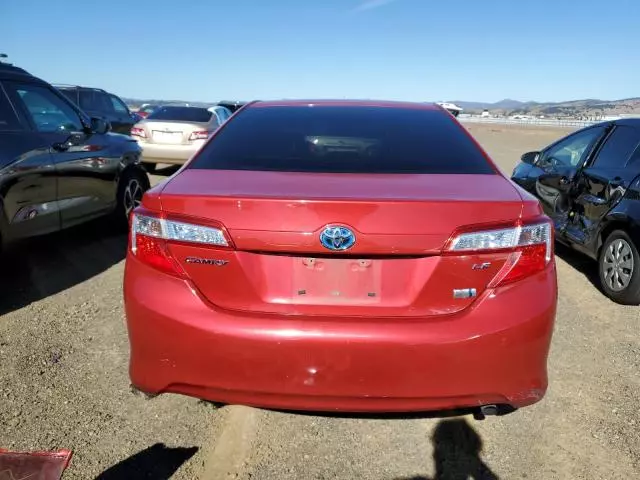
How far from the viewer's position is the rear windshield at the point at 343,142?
2.51 metres

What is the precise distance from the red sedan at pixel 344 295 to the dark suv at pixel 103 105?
13002 millimetres

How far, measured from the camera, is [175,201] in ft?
6.99

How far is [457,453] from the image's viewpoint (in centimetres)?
252

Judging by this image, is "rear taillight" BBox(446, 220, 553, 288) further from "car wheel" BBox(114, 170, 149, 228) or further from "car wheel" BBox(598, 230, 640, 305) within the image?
"car wheel" BBox(114, 170, 149, 228)

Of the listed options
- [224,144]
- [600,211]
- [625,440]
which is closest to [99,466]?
[224,144]

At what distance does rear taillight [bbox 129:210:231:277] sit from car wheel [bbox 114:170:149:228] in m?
4.13

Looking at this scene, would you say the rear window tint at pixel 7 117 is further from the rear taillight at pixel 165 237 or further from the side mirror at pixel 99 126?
the rear taillight at pixel 165 237

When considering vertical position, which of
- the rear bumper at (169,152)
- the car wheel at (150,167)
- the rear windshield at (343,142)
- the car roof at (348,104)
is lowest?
the car wheel at (150,167)

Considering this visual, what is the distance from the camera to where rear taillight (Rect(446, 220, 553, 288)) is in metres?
2.04

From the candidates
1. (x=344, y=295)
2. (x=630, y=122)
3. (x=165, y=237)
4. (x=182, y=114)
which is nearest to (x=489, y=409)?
(x=344, y=295)

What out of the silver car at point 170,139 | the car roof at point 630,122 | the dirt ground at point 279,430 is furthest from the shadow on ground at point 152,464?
the silver car at point 170,139

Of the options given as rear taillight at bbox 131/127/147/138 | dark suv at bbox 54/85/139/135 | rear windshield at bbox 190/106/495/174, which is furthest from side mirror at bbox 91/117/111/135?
dark suv at bbox 54/85/139/135

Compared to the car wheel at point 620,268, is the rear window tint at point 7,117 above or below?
above

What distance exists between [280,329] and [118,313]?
2405mm
